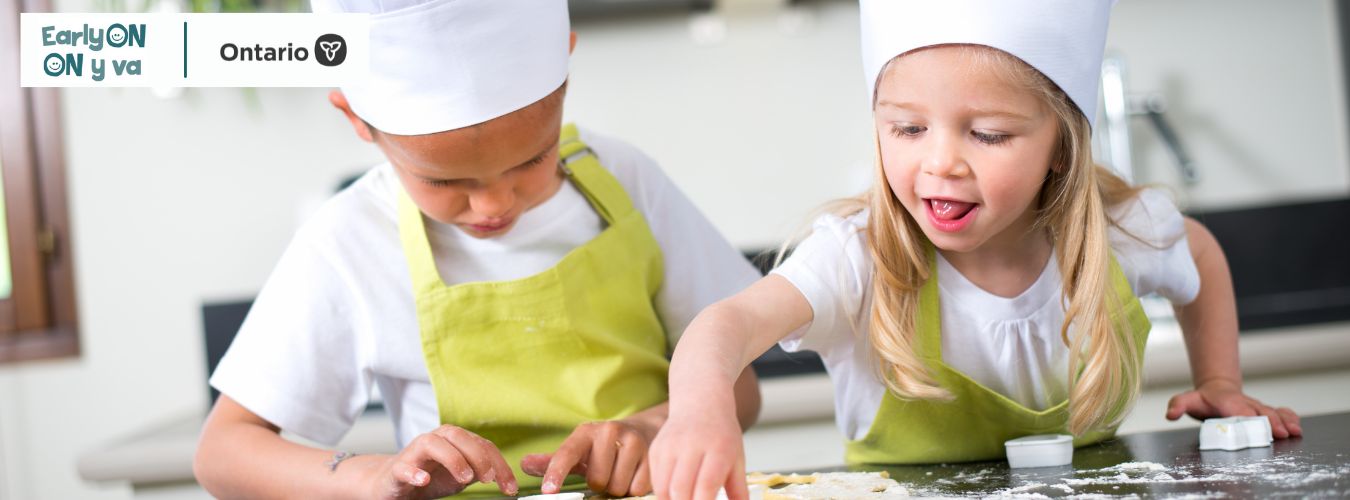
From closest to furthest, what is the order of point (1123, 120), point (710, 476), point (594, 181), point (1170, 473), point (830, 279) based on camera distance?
point (710, 476) < point (1170, 473) < point (830, 279) < point (594, 181) < point (1123, 120)

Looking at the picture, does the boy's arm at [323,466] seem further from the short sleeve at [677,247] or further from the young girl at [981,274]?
the short sleeve at [677,247]

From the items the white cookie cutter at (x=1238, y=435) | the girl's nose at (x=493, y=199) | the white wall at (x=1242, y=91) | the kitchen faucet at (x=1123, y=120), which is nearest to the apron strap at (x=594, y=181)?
the girl's nose at (x=493, y=199)

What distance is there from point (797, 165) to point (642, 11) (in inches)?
16.7

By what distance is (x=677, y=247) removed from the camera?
0.85 metres

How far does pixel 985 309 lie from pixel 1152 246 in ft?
0.57

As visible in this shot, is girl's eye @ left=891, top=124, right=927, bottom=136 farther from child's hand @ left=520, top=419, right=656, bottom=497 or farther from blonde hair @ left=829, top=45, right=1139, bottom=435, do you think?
child's hand @ left=520, top=419, right=656, bottom=497

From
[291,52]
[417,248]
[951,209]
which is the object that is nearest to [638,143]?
[417,248]

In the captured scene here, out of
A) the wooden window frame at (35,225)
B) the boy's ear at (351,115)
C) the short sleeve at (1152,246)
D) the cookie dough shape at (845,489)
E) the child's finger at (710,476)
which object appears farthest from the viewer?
the wooden window frame at (35,225)

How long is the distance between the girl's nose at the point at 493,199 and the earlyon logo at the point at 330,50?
0.15 meters

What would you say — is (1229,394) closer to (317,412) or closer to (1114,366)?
(1114,366)

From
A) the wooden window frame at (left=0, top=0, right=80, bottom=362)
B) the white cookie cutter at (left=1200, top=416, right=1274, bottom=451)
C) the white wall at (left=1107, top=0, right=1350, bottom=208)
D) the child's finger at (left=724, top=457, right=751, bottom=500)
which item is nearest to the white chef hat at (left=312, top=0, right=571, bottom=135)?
the child's finger at (left=724, top=457, right=751, bottom=500)

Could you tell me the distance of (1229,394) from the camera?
785mm

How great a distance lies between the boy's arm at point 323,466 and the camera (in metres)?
0.60

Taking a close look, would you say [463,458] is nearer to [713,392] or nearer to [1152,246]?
[713,392]
